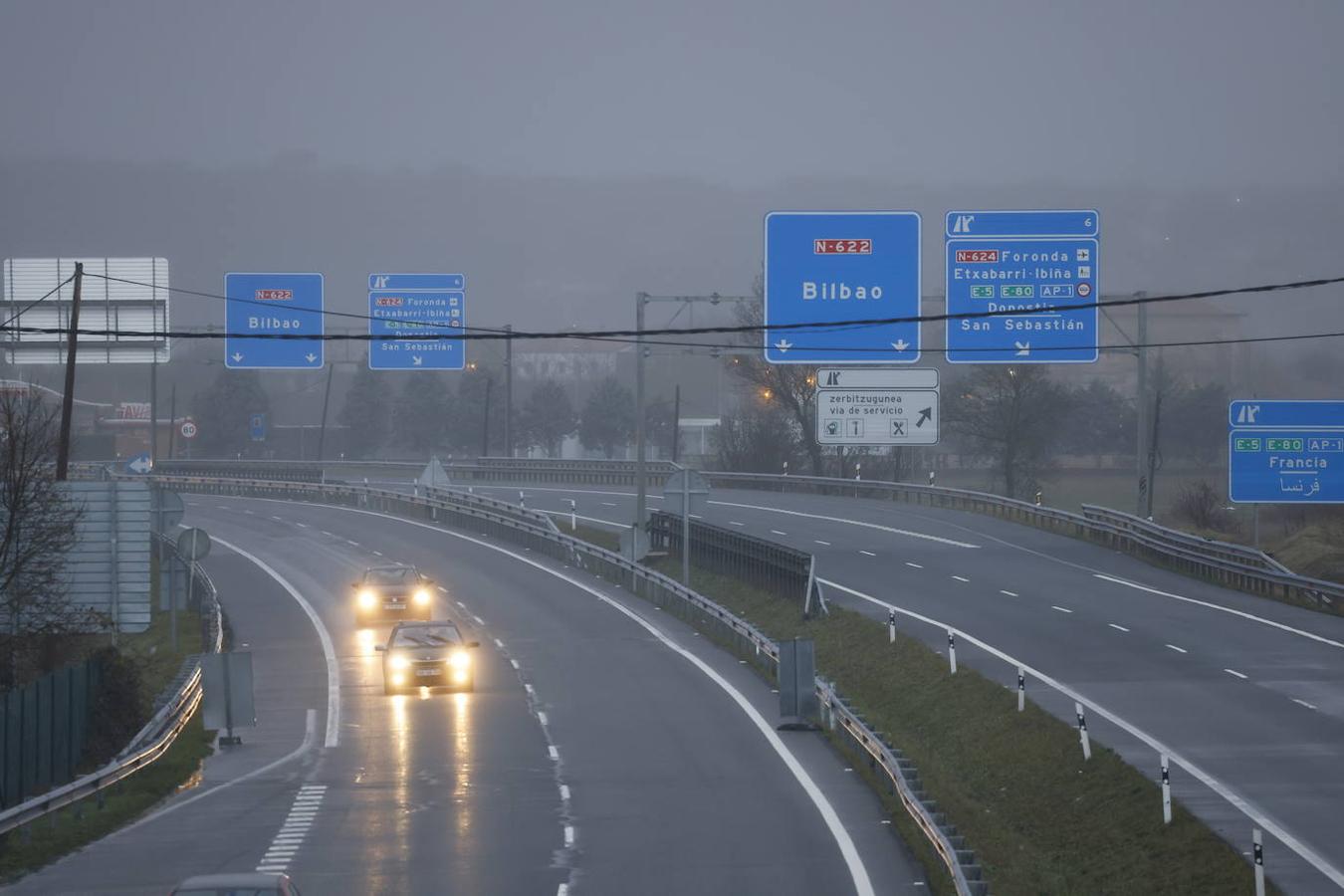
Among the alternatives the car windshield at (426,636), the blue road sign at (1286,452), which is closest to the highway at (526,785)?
the car windshield at (426,636)

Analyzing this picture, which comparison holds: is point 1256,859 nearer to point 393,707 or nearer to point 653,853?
point 653,853

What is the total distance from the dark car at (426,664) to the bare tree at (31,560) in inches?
200

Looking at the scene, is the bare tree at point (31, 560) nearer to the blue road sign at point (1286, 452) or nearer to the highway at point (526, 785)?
the highway at point (526, 785)

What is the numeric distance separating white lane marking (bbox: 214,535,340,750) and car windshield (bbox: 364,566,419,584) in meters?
1.58

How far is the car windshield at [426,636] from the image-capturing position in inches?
1137

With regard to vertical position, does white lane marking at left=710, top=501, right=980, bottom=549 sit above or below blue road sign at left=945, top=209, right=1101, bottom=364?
below

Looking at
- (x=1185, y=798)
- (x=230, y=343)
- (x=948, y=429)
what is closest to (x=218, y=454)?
(x=948, y=429)

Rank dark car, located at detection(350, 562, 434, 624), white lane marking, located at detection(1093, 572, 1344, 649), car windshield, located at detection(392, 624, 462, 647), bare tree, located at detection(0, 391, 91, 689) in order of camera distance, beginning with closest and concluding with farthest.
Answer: bare tree, located at detection(0, 391, 91, 689) < car windshield, located at detection(392, 624, 462, 647) < white lane marking, located at detection(1093, 572, 1344, 649) < dark car, located at detection(350, 562, 434, 624)

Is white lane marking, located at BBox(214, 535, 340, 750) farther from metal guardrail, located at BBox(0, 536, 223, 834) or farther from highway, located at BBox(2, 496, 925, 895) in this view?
metal guardrail, located at BBox(0, 536, 223, 834)

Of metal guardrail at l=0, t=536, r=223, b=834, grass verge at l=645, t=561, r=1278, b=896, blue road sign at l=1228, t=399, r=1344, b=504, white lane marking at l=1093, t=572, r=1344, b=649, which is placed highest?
blue road sign at l=1228, t=399, r=1344, b=504

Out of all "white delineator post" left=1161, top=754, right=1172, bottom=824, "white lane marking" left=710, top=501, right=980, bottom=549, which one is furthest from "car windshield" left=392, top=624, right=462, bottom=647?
"white lane marking" left=710, top=501, right=980, bottom=549

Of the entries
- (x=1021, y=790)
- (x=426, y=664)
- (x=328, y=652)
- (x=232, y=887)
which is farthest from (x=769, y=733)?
(x=232, y=887)

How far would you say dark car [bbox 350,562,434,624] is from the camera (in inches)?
1496

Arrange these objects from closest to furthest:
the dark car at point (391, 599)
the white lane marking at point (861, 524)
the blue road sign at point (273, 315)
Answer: the dark car at point (391, 599), the blue road sign at point (273, 315), the white lane marking at point (861, 524)
